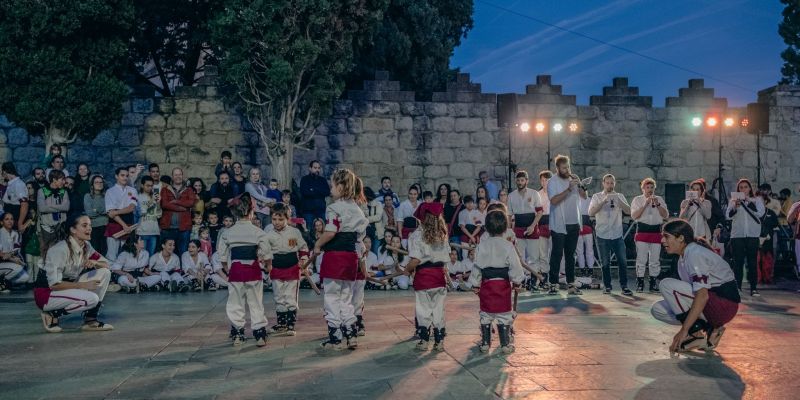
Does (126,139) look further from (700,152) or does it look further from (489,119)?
(700,152)

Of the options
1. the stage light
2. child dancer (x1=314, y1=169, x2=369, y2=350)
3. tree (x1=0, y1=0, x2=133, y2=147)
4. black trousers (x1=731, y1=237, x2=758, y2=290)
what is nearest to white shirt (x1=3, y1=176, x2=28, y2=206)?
tree (x1=0, y1=0, x2=133, y2=147)

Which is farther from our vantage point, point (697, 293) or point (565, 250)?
point (565, 250)

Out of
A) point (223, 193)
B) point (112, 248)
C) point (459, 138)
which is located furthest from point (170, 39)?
point (112, 248)

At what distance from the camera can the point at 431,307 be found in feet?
24.4

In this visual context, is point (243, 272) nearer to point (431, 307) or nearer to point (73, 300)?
point (431, 307)

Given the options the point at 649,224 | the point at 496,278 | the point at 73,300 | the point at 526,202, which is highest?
the point at 526,202

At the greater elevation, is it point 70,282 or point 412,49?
point 412,49

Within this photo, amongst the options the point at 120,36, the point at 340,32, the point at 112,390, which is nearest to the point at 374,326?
the point at 112,390

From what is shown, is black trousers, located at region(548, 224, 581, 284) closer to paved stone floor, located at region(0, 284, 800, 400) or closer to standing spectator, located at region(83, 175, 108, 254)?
paved stone floor, located at region(0, 284, 800, 400)

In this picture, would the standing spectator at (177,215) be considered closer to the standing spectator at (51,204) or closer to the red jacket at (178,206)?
the red jacket at (178,206)

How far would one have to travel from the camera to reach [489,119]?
18453 millimetres

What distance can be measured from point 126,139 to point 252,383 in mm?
12406

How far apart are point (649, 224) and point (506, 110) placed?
702 cm

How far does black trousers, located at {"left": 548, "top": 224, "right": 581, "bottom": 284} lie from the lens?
38.2 feet
